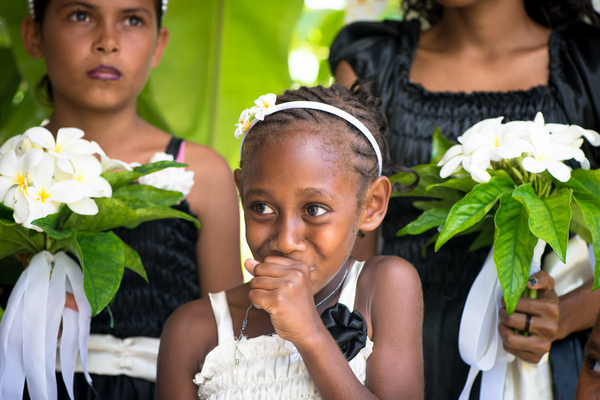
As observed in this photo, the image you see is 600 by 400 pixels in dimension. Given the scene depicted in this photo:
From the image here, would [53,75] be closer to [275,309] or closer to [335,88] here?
[335,88]

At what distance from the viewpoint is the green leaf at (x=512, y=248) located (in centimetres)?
192

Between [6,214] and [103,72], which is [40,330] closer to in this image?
[6,214]

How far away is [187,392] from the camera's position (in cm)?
195

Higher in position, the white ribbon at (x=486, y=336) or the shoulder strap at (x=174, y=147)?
the shoulder strap at (x=174, y=147)

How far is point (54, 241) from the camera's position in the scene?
7.23 ft

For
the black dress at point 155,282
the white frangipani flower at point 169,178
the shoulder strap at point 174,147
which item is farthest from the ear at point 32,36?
the black dress at point 155,282

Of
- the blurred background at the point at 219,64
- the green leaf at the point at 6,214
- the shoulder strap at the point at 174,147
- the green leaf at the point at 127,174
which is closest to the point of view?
the green leaf at the point at 6,214

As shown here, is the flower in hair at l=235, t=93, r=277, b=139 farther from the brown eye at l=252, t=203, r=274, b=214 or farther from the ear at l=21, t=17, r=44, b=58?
the ear at l=21, t=17, r=44, b=58

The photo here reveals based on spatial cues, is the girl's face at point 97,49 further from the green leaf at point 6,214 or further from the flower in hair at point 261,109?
the flower in hair at point 261,109

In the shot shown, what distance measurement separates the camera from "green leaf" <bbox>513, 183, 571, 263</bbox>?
1.86 metres

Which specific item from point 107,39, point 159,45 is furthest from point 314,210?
point 159,45

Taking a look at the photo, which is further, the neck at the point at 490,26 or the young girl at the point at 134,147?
the neck at the point at 490,26

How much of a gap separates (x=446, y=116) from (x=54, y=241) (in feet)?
4.45

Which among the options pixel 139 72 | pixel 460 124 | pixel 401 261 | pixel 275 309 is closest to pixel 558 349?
pixel 401 261
